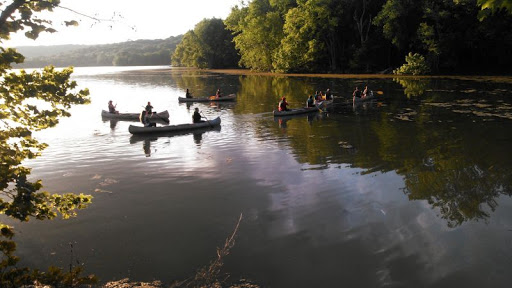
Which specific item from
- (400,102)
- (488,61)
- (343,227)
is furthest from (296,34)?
(343,227)

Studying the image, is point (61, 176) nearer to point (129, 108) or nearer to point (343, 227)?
point (343, 227)

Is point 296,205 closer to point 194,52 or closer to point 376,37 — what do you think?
point 376,37

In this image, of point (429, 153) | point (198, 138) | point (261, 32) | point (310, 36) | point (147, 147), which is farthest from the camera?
point (261, 32)

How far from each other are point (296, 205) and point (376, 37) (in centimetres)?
6976

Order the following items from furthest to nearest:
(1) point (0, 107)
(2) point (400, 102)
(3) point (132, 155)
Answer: (2) point (400, 102), (3) point (132, 155), (1) point (0, 107)

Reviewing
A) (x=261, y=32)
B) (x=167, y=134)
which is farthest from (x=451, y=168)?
(x=261, y=32)

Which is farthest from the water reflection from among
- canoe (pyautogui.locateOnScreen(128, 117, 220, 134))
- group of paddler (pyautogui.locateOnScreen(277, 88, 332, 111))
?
group of paddler (pyautogui.locateOnScreen(277, 88, 332, 111))

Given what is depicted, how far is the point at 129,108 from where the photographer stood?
40781 millimetres

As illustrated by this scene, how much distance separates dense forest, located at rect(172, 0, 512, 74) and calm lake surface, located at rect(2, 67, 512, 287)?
147 ft

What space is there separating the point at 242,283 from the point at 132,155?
1366cm

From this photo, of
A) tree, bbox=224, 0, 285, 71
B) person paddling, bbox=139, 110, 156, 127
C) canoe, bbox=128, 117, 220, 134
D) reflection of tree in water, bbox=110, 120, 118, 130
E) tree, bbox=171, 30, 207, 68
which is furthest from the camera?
tree, bbox=171, 30, 207, 68

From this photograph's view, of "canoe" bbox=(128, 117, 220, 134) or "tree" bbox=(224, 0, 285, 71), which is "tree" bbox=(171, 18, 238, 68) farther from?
"canoe" bbox=(128, 117, 220, 134)

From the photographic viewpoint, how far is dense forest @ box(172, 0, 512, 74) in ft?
206

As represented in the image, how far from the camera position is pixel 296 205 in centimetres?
1207
